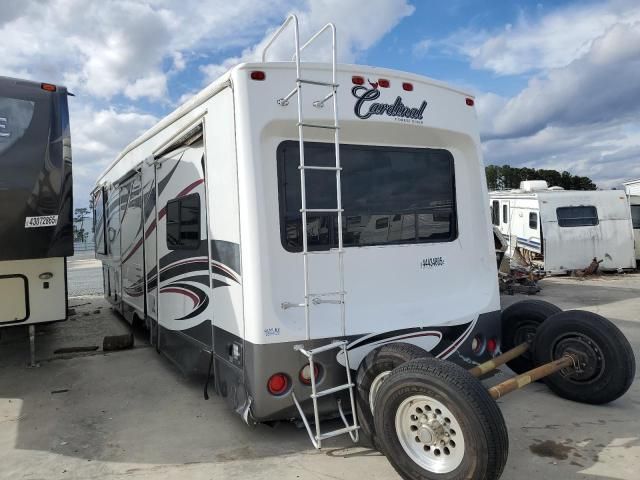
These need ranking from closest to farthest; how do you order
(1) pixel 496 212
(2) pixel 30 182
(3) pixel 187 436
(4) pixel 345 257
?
1. (4) pixel 345 257
2. (3) pixel 187 436
3. (2) pixel 30 182
4. (1) pixel 496 212

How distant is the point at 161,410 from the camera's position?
15.2 ft

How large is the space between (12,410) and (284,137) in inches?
140

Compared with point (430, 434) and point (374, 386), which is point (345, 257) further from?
point (430, 434)

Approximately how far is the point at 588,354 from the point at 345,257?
219cm

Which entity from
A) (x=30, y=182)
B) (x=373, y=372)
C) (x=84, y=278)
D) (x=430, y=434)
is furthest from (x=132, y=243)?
(x=84, y=278)

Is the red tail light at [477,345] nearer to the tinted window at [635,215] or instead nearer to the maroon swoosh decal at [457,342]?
the maroon swoosh decal at [457,342]

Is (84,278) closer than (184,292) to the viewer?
No

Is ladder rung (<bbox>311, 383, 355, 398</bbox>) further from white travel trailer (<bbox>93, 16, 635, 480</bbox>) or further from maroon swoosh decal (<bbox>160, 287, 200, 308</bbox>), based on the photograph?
maroon swoosh decal (<bbox>160, 287, 200, 308</bbox>)

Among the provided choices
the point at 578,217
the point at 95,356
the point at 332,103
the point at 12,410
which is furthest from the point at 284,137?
the point at 578,217

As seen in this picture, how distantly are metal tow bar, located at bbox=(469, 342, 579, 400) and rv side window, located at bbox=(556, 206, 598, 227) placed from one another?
408 inches

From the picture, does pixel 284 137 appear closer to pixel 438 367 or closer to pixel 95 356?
pixel 438 367

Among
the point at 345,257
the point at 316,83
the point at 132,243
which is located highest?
the point at 316,83

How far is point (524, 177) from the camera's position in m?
32.8

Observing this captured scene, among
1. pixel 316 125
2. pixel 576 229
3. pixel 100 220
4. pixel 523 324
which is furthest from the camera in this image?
pixel 576 229
